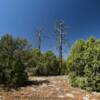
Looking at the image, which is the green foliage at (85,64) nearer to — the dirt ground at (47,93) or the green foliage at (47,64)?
the dirt ground at (47,93)

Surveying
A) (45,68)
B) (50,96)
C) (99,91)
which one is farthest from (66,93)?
(45,68)

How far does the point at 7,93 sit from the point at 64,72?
1290 centimetres

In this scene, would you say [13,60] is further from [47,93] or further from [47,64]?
[47,64]

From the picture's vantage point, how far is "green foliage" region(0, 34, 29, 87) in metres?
14.6

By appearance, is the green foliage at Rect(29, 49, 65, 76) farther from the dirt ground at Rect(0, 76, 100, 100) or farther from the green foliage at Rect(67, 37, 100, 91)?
the dirt ground at Rect(0, 76, 100, 100)

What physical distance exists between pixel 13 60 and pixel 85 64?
442 centimetres

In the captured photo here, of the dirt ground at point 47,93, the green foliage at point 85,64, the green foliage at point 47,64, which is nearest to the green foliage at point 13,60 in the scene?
the dirt ground at point 47,93

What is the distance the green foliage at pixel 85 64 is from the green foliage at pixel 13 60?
3.02m

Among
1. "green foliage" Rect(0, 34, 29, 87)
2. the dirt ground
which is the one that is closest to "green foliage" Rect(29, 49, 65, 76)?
"green foliage" Rect(0, 34, 29, 87)

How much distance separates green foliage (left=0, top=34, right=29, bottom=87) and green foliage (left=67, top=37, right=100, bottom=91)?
302 centimetres

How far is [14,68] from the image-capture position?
48.8ft

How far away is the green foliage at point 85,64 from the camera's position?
47.5ft

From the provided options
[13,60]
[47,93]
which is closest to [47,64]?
[13,60]

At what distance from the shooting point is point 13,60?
1537cm
